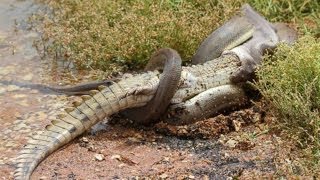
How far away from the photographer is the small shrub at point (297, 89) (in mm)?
4898

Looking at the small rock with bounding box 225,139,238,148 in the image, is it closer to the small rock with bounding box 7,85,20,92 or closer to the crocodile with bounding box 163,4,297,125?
the crocodile with bounding box 163,4,297,125

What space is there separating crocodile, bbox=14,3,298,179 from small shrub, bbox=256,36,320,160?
0.34 metres

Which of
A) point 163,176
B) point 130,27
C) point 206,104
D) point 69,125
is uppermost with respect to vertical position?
point 130,27

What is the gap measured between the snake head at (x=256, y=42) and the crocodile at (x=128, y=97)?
40mm

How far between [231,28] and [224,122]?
1052mm

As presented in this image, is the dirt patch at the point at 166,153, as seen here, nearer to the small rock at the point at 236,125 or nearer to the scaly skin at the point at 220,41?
the small rock at the point at 236,125

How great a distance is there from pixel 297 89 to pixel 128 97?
3.90ft

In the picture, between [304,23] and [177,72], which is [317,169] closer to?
[177,72]

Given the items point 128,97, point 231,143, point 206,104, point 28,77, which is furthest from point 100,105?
point 28,77

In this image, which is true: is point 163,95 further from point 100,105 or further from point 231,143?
point 231,143

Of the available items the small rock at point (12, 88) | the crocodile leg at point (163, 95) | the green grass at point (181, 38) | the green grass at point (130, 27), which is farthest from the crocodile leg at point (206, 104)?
the small rock at point (12, 88)

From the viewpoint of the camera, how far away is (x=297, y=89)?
520cm

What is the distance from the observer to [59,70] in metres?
6.44

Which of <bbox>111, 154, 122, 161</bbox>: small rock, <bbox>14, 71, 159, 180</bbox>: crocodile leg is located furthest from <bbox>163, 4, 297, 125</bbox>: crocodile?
<bbox>111, 154, 122, 161</bbox>: small rock
